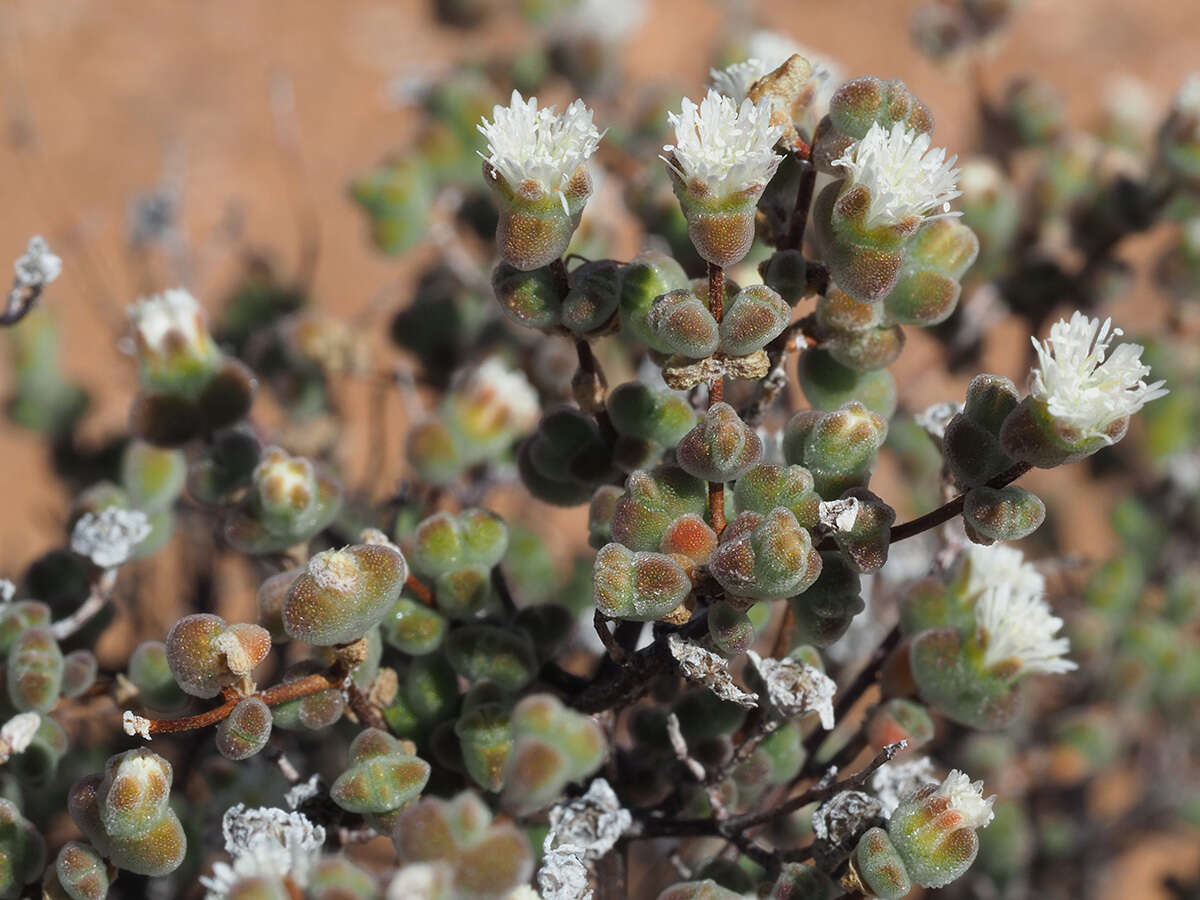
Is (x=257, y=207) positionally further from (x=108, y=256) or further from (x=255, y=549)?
(x=255, y=549)

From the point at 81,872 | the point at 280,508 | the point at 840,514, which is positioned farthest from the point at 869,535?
the point at 81,872

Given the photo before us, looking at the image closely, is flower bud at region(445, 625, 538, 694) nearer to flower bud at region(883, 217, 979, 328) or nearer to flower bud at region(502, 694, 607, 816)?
flower bud at region(502, 694, 607, 816)

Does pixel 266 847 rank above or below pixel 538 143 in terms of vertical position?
below

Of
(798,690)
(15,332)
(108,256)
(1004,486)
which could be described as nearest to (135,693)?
(798,690)

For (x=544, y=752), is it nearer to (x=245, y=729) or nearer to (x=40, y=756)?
(x=245, y=729)

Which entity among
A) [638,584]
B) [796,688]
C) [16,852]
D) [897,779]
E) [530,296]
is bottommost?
[16,852]

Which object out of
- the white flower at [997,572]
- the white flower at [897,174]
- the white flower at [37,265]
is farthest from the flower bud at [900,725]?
the white flower at [37,265]
